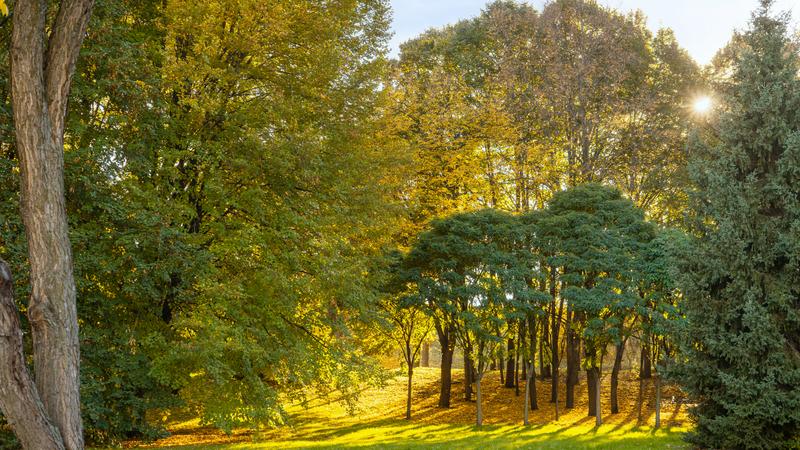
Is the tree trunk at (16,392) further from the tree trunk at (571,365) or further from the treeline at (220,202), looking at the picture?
the tree trunk at (571,365)

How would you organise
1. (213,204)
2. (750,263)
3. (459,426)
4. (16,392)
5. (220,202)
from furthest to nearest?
(459,426), (213,204), (220,202), (750,263), (16,392)

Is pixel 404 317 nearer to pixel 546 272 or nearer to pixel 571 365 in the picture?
pixel 546 272

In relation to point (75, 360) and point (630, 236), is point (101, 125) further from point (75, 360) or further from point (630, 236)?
point (630, 236)

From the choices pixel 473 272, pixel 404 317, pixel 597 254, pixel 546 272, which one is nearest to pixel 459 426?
pixel 404 317

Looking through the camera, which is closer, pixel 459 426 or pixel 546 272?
pixel 459 426

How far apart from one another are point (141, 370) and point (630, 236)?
15585mm

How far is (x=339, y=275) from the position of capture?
15648 mm

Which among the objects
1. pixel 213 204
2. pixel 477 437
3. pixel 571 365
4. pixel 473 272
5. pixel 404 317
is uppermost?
pixel 213 204

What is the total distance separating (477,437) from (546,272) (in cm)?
698

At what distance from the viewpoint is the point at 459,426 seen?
21906mm

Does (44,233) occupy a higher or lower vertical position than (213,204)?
lower

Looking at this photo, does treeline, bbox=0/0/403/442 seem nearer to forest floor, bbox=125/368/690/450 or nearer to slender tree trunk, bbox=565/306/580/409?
forest floor, bbox=125/368/690/450

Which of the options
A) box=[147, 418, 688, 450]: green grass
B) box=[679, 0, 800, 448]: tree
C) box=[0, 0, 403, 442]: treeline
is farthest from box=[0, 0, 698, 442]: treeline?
box=[679, 0, 800, 448]: tree

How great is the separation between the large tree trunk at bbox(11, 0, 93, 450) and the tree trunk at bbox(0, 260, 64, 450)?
369 millimetres
